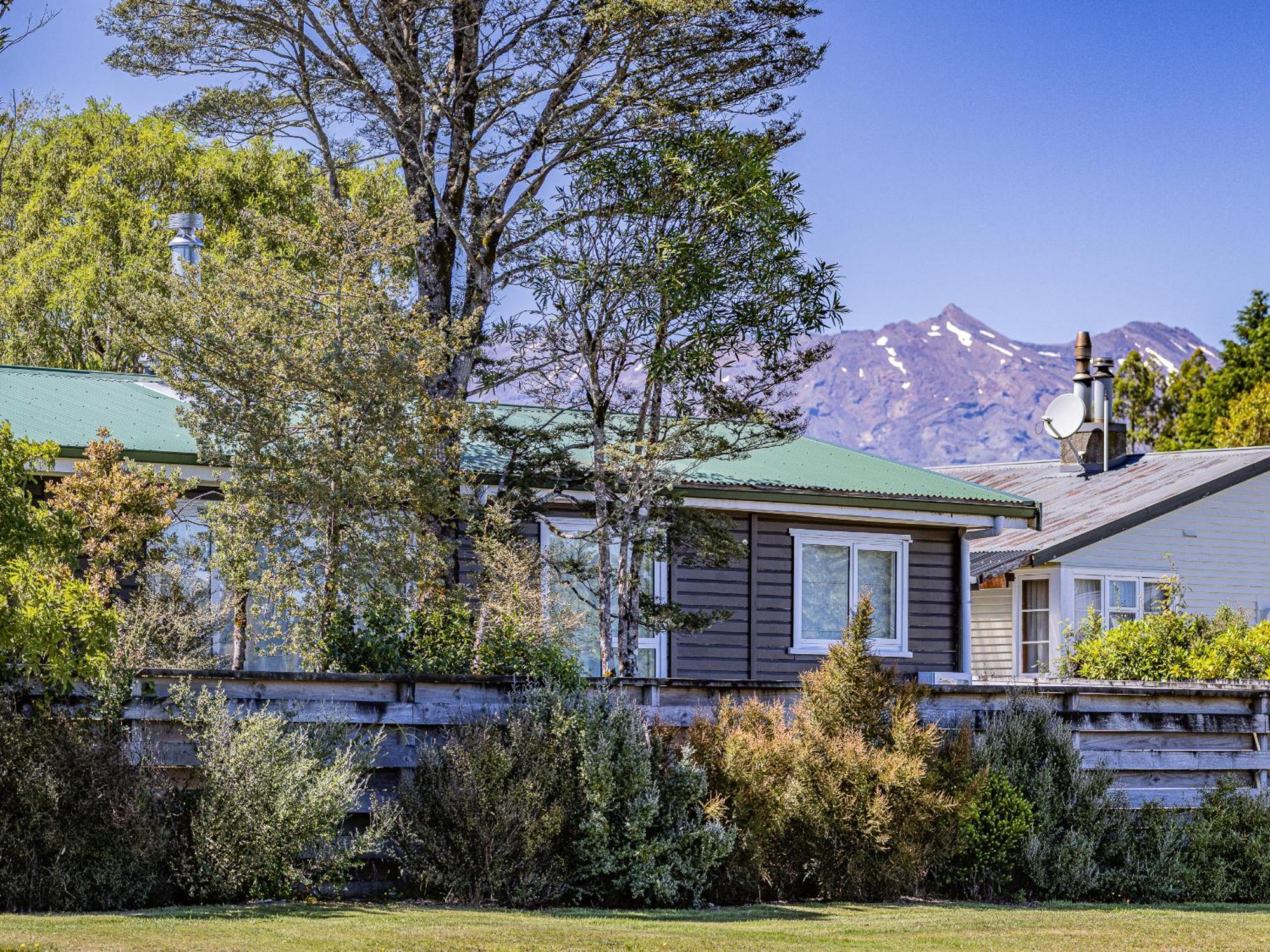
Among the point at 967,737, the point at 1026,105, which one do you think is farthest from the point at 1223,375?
the point at 967,737

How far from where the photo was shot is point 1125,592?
966 inches

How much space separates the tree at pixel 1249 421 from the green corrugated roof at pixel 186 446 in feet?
78.3

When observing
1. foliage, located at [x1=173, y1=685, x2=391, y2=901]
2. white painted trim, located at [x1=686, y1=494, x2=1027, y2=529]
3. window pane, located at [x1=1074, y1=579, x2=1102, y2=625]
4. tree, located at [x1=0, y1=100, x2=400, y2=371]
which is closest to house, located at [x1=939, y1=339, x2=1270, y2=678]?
window pane, located at [x1=1074, y1=579, x2=1102, y2=625]

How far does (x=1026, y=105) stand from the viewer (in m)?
59.8

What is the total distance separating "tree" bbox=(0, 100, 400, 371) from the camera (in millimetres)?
33969

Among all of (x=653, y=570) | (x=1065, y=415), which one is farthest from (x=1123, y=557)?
(x=653, y=570)

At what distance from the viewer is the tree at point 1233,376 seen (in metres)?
46.8

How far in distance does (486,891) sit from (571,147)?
28.6 feet

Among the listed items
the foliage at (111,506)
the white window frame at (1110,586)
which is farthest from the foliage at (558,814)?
the white window frame at (1110,586)

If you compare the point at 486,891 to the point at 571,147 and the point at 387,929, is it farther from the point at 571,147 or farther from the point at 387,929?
the point at 571,147

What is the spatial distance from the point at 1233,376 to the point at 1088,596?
25782 millimetres

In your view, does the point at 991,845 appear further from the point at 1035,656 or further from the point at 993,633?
the point at 993,633

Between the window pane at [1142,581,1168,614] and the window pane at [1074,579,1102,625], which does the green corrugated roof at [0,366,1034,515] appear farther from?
the window pane at [1142,581,1168,614]

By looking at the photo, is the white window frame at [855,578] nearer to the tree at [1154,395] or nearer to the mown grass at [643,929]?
the mown grass at [643,929]
